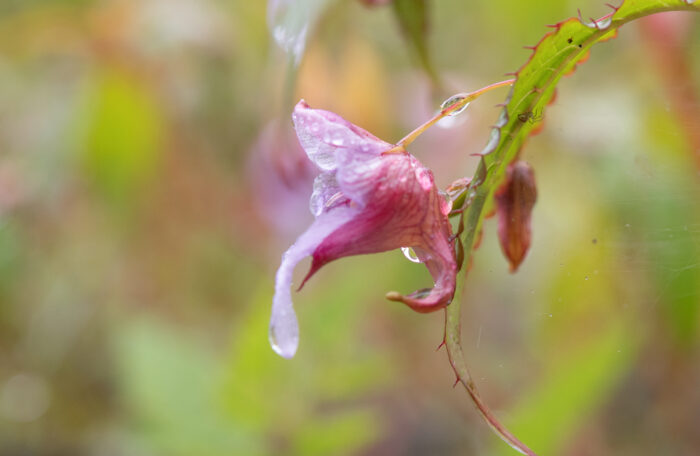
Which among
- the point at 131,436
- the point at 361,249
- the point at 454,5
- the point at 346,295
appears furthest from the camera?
the point at 454,5

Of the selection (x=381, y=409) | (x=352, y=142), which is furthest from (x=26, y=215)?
(x=352, y=142)

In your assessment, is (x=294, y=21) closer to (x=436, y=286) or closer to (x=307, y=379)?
(x=436, y=286)

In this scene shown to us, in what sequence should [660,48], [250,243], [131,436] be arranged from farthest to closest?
[250,243] → [131,436] → [660,48]

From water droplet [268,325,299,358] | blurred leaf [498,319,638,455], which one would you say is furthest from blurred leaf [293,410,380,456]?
water droplet [268,325,299,358]

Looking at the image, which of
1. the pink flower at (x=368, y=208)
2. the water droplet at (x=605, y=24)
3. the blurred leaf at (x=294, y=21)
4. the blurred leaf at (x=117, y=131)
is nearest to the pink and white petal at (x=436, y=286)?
the pink flower at (x=368, y=208)

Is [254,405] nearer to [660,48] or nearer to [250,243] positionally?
[660,48]

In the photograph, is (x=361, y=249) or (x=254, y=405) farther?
(x=254, y=405)

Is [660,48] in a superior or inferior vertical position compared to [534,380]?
superior
